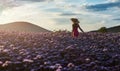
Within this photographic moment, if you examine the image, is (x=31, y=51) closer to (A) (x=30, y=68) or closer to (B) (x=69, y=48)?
(B) (x=69, y=48)

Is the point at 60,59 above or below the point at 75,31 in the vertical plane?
above

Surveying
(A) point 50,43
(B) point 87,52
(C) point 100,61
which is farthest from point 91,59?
(A) point 50,43

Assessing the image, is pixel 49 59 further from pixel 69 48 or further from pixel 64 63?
pixel 69 48

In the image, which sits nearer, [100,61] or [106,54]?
[100,61]

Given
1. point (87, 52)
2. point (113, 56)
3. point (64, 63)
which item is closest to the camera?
point (64, 63)

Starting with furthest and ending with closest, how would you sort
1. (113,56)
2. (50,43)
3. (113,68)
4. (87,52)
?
(50,43), (87,52), (113,56), (113,68)

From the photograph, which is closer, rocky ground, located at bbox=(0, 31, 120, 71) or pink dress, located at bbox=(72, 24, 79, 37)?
rocky ground, located at bbox=(0, 31, 120, 71)

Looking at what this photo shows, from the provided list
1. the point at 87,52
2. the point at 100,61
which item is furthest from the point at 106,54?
the point at 100,61

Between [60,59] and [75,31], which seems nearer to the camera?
[60,59]

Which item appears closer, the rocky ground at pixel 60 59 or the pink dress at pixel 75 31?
the rocky ground at pixel 60 59

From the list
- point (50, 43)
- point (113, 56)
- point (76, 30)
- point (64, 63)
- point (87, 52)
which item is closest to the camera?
point (64, 63)

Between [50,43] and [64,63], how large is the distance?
742 centimetres

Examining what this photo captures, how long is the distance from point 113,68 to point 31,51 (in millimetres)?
5489

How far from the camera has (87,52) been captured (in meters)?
22.2
